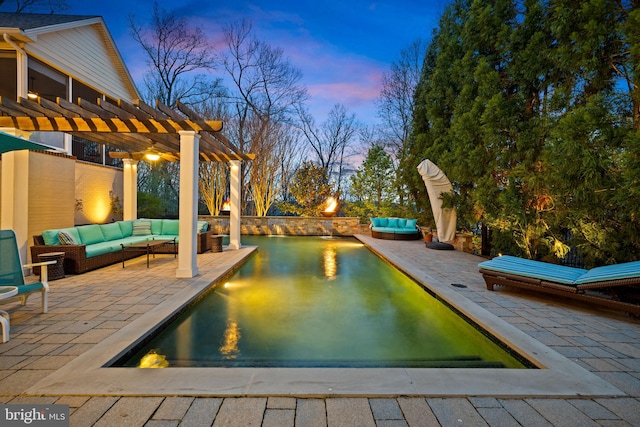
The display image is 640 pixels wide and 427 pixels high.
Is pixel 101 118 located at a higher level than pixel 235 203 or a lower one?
higher

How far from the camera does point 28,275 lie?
543cm

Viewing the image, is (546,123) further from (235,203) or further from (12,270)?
(12,270)

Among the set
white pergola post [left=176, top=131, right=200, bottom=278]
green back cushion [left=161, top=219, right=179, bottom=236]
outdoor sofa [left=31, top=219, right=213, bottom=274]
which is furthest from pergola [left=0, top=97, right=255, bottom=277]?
green back cushion [left=161, top=219, right=179, bottom=236]

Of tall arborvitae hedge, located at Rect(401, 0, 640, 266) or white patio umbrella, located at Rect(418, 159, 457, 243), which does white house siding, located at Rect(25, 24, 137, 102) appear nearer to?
white patio umbrella, located at Rect(418, 159, 457, 243)

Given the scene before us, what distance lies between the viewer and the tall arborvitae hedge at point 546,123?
4.32 meters

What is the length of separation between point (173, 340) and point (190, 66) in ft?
54.9

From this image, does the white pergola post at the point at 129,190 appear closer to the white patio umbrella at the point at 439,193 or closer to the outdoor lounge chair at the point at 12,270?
the outdoor lounge chair at the point at 12,270

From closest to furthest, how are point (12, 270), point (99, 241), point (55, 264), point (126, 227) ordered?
1. point (12, 270)
2. point (55, 264)
3. point (99, 241)
4. point (126, 227)

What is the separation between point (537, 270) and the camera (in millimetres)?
4316

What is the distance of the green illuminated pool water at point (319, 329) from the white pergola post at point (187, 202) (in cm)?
71

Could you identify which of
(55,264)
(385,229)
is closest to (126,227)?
(55,264)

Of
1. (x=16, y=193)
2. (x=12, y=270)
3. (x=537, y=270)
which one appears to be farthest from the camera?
(x=16, y=193)

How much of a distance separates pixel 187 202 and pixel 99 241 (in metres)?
2.87

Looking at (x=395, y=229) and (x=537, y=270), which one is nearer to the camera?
(x=537, y=270)
